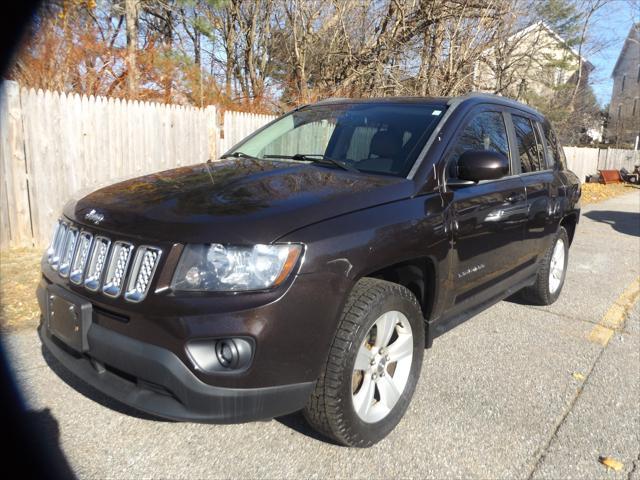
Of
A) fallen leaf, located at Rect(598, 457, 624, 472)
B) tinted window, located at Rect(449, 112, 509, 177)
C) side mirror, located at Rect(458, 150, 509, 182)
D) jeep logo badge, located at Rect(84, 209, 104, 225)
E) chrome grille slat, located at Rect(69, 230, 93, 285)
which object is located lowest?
fallen leaf, located at Rect(598, 457, 624, 472)

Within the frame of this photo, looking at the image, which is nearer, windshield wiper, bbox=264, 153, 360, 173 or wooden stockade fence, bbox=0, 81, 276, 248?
windshield wiper, bbox=264, 153, 360, 173

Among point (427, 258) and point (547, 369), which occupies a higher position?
point (427, 258)

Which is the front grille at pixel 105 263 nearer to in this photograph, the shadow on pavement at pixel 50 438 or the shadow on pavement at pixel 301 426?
the shadow on pavement at pixel 50 438

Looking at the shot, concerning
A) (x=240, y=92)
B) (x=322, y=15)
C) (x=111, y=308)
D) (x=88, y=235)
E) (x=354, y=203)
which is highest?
(x=322, y=15)

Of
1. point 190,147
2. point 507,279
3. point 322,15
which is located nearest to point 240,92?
point 322,15

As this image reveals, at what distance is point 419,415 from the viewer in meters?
2.93

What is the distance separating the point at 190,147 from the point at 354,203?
6.26m

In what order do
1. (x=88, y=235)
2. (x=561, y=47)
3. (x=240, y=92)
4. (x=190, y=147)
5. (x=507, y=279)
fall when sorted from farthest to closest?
(x=561, y=47) → (x=240, y=92) → (x=190, y=147) → (x=507, y=279) → (x=88, y=235)

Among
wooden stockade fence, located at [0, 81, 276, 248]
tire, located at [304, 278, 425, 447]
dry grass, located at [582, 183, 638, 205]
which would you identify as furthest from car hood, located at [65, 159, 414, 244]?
dry grass, located at [582, 183, 638, 205]

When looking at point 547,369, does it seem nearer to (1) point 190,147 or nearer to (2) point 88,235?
(2) point 88,235

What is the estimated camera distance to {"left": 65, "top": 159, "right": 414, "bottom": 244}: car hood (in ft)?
6.86

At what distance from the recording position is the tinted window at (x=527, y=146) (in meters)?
4.05

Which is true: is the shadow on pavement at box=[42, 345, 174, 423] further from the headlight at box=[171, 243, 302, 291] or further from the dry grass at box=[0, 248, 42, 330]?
the headlight at box=[171, 243, 302, 291]

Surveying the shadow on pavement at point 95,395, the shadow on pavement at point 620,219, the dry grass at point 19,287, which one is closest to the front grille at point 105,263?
the shadow on pavement at point 95,395
